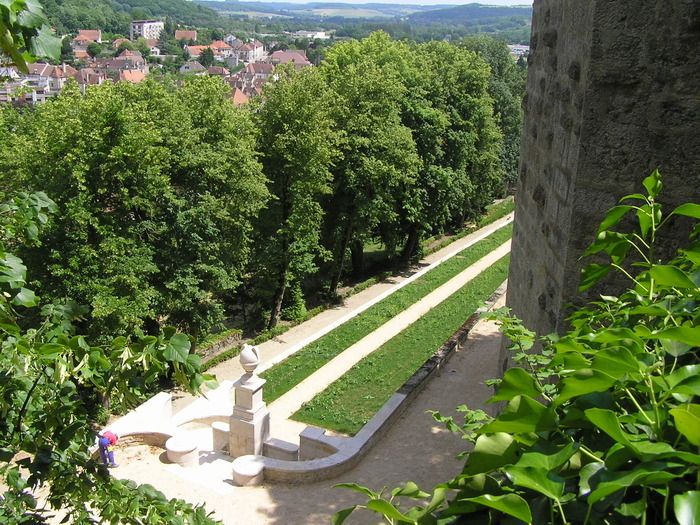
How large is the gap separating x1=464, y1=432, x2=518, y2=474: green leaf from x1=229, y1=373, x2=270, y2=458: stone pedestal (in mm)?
9193

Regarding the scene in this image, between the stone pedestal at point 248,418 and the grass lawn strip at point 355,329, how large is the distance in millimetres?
4317

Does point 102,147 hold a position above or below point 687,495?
below

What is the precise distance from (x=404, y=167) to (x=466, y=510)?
77.6 ft

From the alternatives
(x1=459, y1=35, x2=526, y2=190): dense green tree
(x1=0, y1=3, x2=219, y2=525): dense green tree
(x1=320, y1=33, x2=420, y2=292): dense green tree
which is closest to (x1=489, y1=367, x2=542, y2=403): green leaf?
(x1=0, y1=3, x2=219, y2=525): dense green tree

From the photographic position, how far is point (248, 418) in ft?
35.0

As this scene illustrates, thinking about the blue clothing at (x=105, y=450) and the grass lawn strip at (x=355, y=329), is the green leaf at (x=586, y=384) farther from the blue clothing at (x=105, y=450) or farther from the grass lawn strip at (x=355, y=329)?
the grass lawn strip at (x=355, y=329)

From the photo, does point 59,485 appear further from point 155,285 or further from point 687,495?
point 155,285

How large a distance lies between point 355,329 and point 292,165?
564cm

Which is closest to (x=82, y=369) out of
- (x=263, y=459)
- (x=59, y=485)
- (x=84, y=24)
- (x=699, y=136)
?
(x=59, y=485)

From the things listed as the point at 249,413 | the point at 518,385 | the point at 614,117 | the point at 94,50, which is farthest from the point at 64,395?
the point at 94,50

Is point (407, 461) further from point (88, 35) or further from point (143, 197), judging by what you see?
point (88, 35)

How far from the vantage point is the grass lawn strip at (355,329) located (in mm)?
16609

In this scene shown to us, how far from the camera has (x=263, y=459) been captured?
9.63m

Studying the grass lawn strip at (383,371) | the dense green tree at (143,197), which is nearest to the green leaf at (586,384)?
the grass lawn strip at (383,371)
